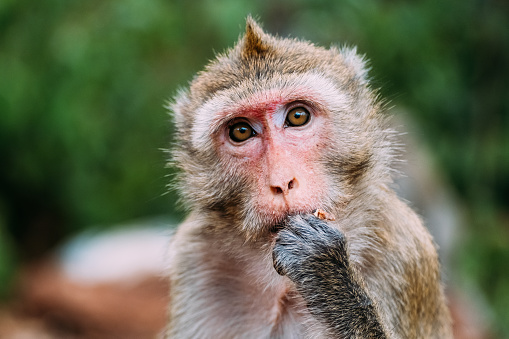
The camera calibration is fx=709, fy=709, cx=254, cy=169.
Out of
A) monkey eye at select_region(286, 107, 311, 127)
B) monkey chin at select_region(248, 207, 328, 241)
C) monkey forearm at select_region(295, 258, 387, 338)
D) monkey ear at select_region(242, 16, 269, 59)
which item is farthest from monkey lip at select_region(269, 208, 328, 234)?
monkey ear at select_region(242, 16, 269, 59)

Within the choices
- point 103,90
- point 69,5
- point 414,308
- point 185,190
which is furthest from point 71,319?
point 414,308

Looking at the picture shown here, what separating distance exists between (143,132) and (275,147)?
576 centimetres

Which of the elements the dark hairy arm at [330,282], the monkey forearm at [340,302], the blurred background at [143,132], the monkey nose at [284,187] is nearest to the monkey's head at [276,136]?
the monkey nose at [284,187]

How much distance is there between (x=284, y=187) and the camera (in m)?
2.71

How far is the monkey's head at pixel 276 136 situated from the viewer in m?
2.81

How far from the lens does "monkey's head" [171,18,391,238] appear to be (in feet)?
9.23

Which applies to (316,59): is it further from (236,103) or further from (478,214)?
(478,214)

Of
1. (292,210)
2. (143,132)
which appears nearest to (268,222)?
(292,210)

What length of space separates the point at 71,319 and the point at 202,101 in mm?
4164

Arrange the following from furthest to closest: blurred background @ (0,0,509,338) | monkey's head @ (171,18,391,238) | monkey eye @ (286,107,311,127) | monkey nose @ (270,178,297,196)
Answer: blurred background @ (0,0,509,338), monkey eye @ (286,107,311,127), monkey's head @ (171,18,391,238), monkey nose @ (270,178,297,196)

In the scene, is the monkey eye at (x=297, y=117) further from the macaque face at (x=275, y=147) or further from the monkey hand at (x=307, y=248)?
the monkey hand at (x=307, y=248)

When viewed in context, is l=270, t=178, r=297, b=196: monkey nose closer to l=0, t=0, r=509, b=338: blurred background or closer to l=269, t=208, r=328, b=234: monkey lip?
l=269, t=208, r=328, b=234: monkey lip

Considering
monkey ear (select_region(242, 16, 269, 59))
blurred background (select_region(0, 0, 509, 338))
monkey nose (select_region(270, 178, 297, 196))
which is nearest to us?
monkey nose (select_region(270, 178, 297, 196))

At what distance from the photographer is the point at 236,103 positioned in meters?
3.02
